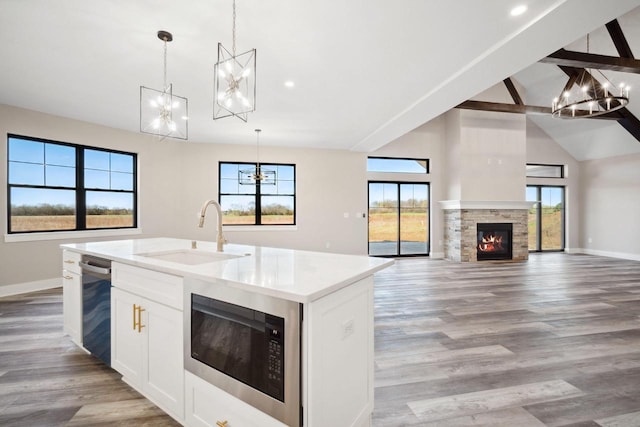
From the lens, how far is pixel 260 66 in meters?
3.16

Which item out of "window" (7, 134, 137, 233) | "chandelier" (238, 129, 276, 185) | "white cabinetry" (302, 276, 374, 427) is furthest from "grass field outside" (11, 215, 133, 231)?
"white cabinetry" (302, 276, 374, 427)

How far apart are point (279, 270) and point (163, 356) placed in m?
0.90

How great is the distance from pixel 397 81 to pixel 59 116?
5.41 m

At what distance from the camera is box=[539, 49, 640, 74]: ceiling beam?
3941 millimetres

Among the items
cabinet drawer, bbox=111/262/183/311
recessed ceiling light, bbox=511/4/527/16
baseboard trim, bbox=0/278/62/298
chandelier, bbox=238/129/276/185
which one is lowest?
baseboard trim, bbox=0/278/62/298

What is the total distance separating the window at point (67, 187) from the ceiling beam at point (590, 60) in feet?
24.3

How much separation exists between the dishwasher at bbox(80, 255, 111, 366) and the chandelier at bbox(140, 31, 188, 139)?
4.51 feet

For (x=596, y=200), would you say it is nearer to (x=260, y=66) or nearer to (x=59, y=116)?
(x=260, y=66)

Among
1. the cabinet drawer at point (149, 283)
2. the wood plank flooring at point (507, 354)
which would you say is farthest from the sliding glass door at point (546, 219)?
the cabinet drawer at point (149, 283)

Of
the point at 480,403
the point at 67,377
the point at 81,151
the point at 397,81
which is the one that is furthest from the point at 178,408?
the point at 81,151

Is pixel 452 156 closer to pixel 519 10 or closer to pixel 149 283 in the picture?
pixel 519 10

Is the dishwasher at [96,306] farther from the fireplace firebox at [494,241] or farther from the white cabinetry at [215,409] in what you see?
the fireplace firebox at [494,241]

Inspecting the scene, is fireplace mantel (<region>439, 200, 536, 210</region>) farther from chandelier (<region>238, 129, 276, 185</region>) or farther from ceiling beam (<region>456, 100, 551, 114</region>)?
chandelier (<region>238, 129, 276, 185</region>)

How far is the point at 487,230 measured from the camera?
6.80 metres
